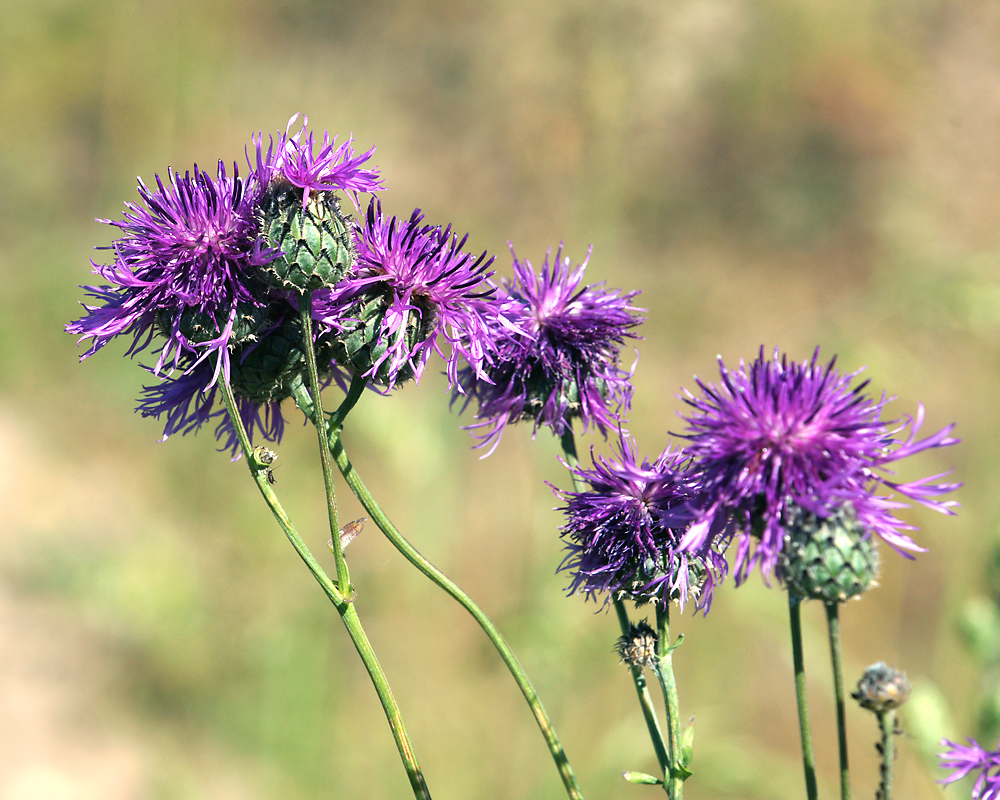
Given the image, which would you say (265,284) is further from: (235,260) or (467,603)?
(467,603)

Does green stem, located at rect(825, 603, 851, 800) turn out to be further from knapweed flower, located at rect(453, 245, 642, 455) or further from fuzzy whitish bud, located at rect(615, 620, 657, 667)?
knapweed flower, located at rect(453, 245, 642, 455)

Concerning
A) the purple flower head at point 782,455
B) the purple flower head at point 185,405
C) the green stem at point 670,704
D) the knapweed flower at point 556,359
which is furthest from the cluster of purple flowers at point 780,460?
the purple flower head at point 185,405

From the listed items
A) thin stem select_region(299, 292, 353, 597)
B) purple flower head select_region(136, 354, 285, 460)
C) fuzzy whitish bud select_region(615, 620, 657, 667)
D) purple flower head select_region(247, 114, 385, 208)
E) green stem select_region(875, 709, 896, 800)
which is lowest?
green stem select_region(875, 709, 896, 800)

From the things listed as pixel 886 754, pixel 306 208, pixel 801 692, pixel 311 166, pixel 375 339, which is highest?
pixel 311 166

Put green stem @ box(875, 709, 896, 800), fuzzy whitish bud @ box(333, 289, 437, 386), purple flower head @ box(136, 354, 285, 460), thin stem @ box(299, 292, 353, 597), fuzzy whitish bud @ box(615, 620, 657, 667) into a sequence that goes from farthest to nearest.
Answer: purple flower head @ box(136, 354, 285, 460), fuzzy whitish bud @ box(333, 289, 437, 386), fuzzy whitish bud @ box(615, 620, 657, 667), thin stem @ box(299, 292, 353, 597), green stem @ box(875, 709, 896, 800)

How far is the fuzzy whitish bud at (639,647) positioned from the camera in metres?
2.13

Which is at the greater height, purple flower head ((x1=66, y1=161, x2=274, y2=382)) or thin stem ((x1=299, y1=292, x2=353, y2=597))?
purple flower head ((x1=66, y1=161, x2=274, y2=382))

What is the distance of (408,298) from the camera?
2.44m

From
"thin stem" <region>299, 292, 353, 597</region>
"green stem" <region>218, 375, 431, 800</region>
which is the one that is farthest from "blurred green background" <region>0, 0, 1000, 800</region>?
"thin stem" <region>299, 292, 353, 597</region>

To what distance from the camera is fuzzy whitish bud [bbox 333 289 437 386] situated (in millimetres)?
2357


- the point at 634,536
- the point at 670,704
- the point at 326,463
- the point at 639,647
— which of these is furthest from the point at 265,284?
the point at 670,704

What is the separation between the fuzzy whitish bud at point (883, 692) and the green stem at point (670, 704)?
41 cm

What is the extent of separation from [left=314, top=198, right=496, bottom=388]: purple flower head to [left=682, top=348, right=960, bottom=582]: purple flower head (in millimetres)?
771

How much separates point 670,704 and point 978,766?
688 millimetres
